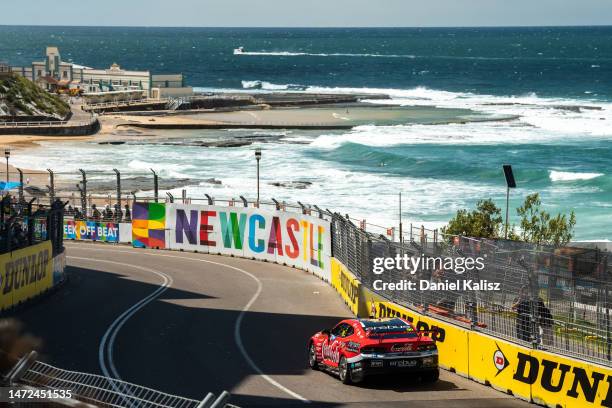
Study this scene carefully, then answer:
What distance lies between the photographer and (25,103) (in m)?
108

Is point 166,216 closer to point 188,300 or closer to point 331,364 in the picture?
point 188,300

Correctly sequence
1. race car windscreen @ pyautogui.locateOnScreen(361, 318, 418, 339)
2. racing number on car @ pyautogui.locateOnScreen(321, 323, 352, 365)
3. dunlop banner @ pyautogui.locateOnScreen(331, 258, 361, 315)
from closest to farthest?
race car windscreen @ pyautogui.locateOnScreen(361, 318, 418, 339) → racing number on car @ pyautogui.locateOnScreen(321, 323, 352, 365) → dunlop banner @ pyautogui.locateOnScreen(331, 258, 361, 315)

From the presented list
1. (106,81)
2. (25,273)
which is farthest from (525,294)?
(106,81)

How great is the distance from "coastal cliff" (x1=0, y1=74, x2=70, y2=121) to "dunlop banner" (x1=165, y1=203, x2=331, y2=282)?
65.5 m

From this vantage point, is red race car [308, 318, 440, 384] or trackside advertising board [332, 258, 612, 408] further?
red race car [308, 318, 440, 384]

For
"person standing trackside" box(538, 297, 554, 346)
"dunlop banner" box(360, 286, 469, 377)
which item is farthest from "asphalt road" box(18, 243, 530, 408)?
"person standing trackside" box(538, 297, 554, 346)

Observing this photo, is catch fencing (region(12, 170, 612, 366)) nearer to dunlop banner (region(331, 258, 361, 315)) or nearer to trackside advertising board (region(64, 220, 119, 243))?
dunlop banner (region(331, 258, 361, 315))

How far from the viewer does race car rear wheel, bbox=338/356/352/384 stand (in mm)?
20031

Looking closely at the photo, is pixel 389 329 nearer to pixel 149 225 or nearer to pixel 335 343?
pixel 335 343

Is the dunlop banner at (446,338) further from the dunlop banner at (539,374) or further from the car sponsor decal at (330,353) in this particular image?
the car sponsor decal at (330,353)

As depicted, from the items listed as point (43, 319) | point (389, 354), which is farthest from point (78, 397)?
point (43, 319)

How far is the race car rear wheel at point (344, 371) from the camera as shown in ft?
65.7

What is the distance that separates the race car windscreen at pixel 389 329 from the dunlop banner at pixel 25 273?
439 inches

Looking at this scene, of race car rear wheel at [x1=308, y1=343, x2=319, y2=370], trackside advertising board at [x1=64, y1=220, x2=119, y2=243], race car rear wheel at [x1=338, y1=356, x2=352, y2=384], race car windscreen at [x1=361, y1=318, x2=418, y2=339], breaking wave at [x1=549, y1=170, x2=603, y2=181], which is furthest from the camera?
breaking wave at [x1=549, y1=170, x2=603, y2=181]
